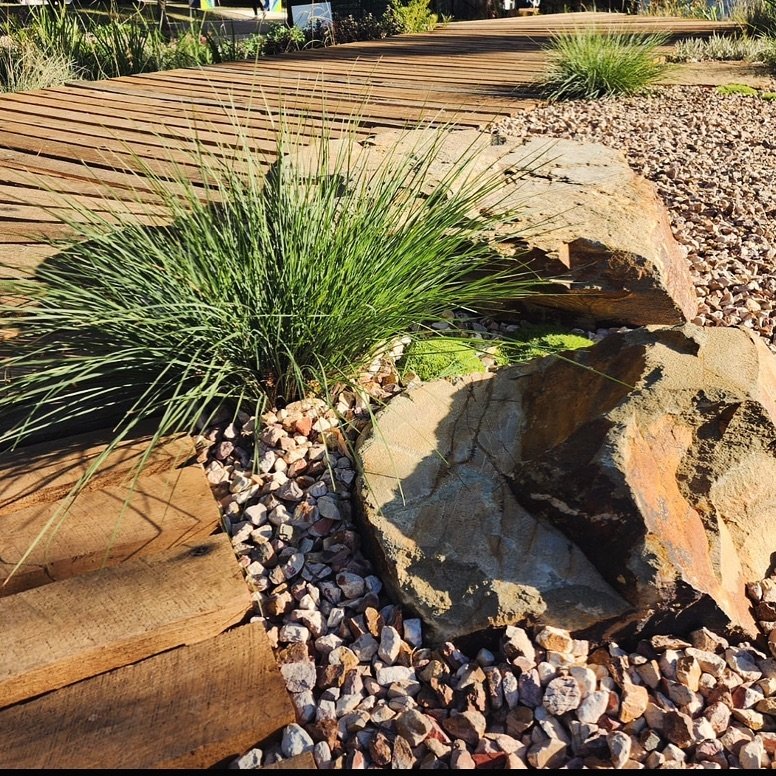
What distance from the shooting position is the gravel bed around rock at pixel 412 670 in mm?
1274

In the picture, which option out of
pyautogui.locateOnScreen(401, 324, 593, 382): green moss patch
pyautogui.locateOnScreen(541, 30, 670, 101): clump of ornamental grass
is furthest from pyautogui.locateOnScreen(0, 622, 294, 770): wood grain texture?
pyautogui.locateOnScreen(541, 30, 670, 101): clump of ornamental grass

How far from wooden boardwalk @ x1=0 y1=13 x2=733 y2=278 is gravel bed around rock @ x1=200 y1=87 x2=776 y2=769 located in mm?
924

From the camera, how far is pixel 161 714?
1.26 m

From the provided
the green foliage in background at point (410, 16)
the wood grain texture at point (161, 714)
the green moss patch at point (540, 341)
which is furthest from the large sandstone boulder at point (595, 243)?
the green foliage in background at point (410, 16)

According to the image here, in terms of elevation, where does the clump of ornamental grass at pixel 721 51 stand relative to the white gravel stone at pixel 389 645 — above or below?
above

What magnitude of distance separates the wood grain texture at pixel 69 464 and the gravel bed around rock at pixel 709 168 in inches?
81.2

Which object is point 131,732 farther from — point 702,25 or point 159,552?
point 702,25

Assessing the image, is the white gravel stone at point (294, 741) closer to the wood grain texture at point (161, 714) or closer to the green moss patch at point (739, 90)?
the wood grain texture at point (161, 714)

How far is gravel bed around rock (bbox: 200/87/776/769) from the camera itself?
4.18 ft

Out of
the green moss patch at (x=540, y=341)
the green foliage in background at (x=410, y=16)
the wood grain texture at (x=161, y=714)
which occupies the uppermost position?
the green foliage in background at (x=410, y=16)

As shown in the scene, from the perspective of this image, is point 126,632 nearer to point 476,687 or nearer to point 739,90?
point 476,687

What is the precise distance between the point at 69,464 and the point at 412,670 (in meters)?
0.98

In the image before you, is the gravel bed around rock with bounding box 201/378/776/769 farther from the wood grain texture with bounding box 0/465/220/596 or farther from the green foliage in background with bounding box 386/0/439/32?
A: the green foliage in background with bounding box 386/0/439/32

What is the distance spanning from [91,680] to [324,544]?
22.0 inches
